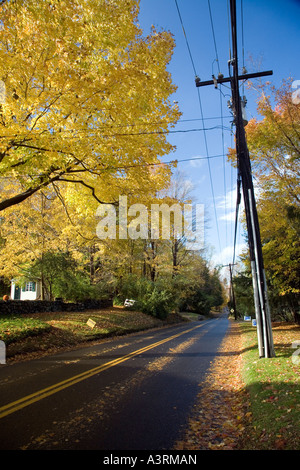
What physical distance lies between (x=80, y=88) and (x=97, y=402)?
24.0 ft

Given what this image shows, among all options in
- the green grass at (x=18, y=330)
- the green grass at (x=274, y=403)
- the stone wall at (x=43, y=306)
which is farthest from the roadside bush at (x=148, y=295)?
the green grass at (x=274, y=403)

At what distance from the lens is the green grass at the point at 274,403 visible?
11.6ft

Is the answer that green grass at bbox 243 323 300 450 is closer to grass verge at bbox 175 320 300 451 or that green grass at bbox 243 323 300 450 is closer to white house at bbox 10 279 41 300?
grass verge at bbox 175 320 300 451

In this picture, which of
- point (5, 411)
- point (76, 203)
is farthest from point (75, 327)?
point (5, 411)

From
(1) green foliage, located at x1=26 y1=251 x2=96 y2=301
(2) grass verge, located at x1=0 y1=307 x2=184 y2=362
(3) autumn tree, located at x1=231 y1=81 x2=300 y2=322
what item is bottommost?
(2) grass verge, located at x1=0 y1=307 x2=184 y2=362

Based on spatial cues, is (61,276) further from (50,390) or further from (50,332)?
(50,390)

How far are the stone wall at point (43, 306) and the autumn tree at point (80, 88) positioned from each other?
7.80 meters

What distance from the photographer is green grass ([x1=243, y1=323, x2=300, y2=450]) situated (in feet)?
11.6

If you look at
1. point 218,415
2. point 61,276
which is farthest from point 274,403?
point 61,276

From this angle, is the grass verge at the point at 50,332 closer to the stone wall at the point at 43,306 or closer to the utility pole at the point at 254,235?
the stone wall at the point at 43,306

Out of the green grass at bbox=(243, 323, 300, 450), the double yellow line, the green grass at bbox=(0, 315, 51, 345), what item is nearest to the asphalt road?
the double yellow line

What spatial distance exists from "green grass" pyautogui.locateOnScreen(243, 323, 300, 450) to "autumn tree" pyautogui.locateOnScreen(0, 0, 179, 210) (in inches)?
289

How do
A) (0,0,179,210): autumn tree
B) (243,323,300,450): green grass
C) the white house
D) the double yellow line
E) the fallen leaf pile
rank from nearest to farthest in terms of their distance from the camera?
1. (243,323,300,450): green grass
2. the fallen leaf pile
3. the double yellow line
4. (0,0,179,210): autumn tree
5. the white house

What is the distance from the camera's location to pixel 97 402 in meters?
4.95
